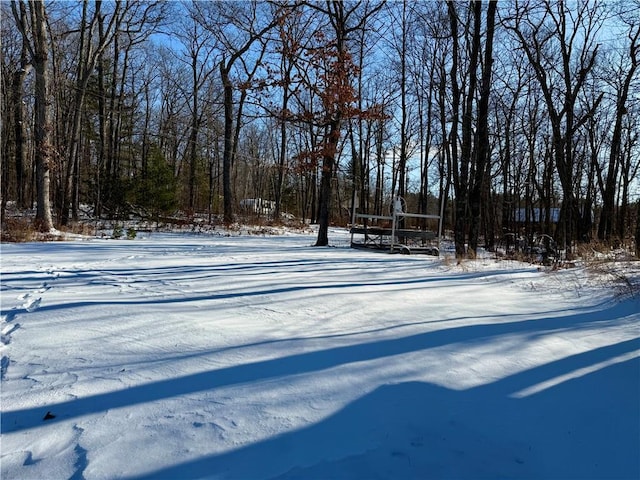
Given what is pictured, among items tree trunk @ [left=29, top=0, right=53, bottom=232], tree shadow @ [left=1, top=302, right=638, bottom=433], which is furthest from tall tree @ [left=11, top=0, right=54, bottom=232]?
tree shadow @ [left=1, top=302, right=638, bottom=433]

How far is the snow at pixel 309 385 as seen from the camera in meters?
1.87

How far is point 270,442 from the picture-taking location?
1957mm

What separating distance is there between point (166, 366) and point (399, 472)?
1.68m

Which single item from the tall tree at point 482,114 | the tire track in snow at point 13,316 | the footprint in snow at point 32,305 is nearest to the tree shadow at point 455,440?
the tire track in snow at point 13,316

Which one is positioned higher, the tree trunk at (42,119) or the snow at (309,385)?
the tree trunk at (42,119)

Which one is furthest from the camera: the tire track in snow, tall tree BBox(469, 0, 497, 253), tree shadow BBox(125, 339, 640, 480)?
tall tree BBox(469, 0, 497, 253)

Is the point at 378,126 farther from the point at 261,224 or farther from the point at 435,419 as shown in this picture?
the point at 435,419

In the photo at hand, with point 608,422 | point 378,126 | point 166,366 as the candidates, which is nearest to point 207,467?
point 166,366

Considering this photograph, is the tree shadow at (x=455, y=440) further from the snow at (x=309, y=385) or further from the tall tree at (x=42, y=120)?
the tall tree at (x=42, y=120)

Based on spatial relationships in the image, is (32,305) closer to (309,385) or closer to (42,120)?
(309,385)

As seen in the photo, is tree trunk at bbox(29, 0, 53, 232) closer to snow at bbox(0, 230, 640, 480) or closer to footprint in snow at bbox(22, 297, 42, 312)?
snow at bbox(0, 230, 640, 480)

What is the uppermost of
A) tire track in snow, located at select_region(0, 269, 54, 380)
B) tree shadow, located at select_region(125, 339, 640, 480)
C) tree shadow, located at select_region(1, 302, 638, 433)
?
tire track in snow, located at select_region(0, 269, 54, 380)

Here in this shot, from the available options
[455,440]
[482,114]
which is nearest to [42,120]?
[482,114]

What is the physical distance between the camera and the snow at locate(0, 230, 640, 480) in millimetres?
1866
